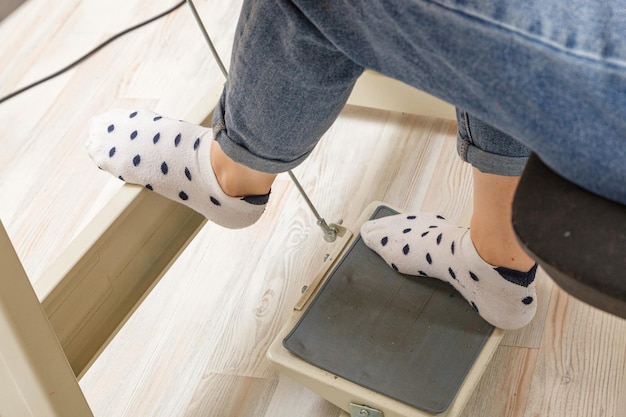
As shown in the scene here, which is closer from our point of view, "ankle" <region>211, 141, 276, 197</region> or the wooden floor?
"ankle" <region>211, 141, 276, 197</region>

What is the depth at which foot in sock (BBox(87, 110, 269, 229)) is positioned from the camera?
984 millimetres

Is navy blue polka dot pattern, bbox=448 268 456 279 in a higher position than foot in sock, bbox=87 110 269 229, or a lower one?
lower

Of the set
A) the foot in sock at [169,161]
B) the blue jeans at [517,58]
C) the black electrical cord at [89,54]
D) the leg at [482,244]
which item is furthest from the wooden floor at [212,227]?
the blue jeans at [517,58]

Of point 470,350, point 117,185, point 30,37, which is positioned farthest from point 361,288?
point 30,37

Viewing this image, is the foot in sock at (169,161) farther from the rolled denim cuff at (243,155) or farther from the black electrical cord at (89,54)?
the black electrical cord at (89,54)

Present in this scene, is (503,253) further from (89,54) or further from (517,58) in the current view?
(89,54)

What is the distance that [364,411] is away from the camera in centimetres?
101

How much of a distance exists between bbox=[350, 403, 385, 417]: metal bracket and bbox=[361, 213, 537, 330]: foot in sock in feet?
0.63

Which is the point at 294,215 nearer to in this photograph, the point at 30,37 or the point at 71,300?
the point at 71,300

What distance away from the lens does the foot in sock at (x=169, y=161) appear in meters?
0.98

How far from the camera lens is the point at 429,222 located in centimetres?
116

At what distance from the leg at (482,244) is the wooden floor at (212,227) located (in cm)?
13

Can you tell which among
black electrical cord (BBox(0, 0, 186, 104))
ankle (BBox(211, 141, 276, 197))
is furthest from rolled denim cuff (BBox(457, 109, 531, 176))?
black electrical cord (BBox(0, 0, 186, 104))

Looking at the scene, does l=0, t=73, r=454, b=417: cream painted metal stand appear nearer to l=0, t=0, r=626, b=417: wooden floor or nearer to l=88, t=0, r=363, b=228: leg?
l=88, t=0, r=363, b=228: leg
